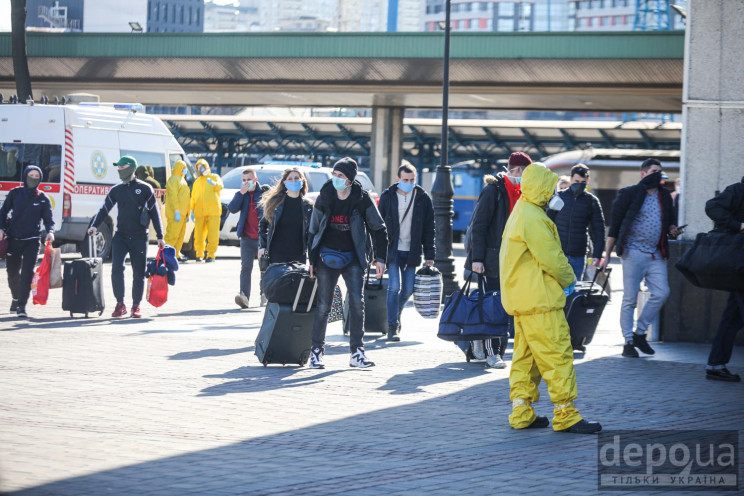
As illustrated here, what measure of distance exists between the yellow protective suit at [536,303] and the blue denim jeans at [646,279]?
12.4 feet

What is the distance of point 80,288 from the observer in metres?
13.6

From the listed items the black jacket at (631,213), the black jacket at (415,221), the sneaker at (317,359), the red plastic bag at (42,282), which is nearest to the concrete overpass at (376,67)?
the black jacket at (415,221)

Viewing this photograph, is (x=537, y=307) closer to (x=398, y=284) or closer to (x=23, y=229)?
(x=398, y=284)

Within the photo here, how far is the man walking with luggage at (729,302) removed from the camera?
977 cm

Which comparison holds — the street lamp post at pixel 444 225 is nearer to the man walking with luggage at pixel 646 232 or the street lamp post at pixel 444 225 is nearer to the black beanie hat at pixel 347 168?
the man walking with luggage at pixel 646 232

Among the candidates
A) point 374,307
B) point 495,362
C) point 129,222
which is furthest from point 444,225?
point 495,362

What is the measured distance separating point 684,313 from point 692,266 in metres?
3.03

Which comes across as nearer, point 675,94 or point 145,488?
point 145,488

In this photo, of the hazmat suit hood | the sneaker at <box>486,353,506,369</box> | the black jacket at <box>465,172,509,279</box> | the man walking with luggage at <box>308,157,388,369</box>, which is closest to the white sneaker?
the sneaker at <box>486,353,506,369</box>

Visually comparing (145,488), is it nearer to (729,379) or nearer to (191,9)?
(729,379)

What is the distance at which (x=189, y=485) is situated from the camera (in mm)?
5898

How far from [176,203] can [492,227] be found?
12.2 meters

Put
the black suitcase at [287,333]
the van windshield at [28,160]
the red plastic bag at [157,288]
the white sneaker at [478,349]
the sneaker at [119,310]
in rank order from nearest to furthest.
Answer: the black suitcase at [287,333]
the white sneaker at [478,349]
the sneaker at [119,310]
the red plastic bag at [157,288]
the van windshield at [28,160]

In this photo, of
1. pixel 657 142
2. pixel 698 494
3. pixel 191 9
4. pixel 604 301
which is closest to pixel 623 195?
pixel 604 301
